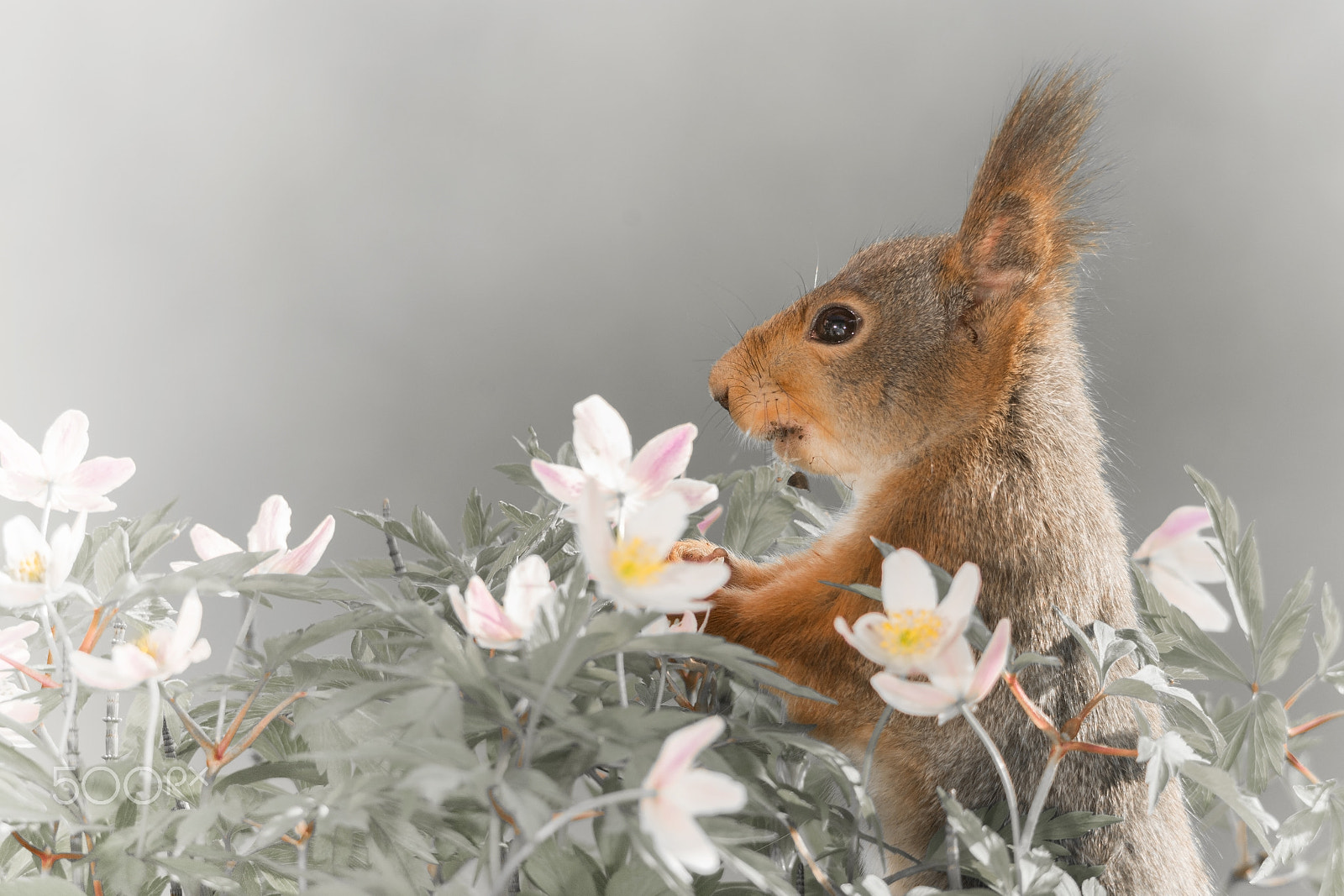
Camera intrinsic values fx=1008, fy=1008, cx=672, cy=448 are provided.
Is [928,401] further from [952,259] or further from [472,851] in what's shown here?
[472,851]

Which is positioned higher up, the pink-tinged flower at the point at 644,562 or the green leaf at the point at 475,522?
the pink-tinged flower at the point at 644,562

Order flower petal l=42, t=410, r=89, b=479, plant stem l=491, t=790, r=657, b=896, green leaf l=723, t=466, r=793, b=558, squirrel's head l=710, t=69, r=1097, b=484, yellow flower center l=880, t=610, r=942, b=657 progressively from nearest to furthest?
1. plant stem l=491, t=790, r=657, b=896
2. yellow flower center l=880, t=610, r=942, b=657
3. flower petal l=42, t=410, r=89, b=479
4. green leaf l=723, t=466, r=793, b=558
5. squirrel's head l=710, t=69, r=1097, b=484

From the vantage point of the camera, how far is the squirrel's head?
765 millimetres

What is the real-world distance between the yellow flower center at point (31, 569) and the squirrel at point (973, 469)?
34 centimetres

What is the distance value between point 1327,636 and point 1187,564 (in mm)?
93

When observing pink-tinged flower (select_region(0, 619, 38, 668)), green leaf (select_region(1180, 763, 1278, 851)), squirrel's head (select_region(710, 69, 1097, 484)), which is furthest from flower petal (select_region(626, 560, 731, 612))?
squirrel's head (select_region(710, 69, 1097, 484))

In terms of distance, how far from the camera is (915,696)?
35 cm

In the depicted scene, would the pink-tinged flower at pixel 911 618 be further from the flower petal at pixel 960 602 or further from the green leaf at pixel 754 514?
the green leaf at pixel 754 514

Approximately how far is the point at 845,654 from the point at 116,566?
0.43 metres

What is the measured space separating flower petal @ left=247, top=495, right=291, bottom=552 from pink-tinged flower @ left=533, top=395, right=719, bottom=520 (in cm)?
14

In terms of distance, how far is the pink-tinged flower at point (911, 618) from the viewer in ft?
1.16

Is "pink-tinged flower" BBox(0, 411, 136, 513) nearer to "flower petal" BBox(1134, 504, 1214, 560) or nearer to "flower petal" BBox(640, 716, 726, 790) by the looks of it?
"flower petal" BBox(640, 716, 726, 790)

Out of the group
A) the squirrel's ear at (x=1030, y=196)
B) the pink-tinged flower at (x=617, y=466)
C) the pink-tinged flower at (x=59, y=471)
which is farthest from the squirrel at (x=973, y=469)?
the pink-tinged flower at (x=59, y=471)

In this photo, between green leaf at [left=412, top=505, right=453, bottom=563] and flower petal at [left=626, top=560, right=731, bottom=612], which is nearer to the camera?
flower petal at [left=626, top=560, right=731, bottom=612]
